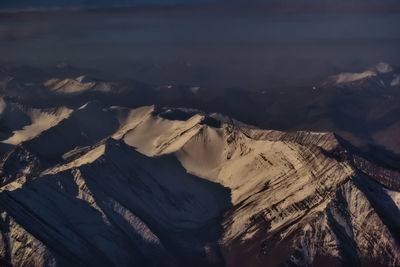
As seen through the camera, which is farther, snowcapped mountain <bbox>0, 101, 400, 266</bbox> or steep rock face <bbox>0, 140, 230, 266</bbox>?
steep rock face <bbox>0, 140, 230, 266</bbox>

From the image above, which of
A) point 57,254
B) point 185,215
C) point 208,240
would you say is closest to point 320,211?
point 208,240

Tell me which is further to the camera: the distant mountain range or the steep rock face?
the steep rock face

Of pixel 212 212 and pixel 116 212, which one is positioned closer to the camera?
pixel 116 212

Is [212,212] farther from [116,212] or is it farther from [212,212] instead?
[116,212]

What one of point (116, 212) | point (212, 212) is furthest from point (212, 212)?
point (116, 212)

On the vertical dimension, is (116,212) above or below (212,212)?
above

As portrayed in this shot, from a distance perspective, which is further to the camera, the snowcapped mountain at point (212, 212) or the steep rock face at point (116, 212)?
the steep rock face at point (116, 212)

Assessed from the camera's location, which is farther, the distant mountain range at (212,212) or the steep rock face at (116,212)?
the steep rock face at (116,212)

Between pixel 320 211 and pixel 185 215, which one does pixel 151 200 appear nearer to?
pixel 185 215
